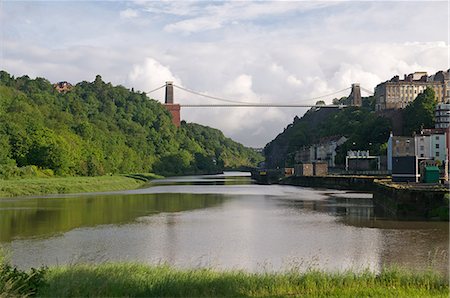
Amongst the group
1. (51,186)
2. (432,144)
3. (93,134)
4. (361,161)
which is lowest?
(51,186)

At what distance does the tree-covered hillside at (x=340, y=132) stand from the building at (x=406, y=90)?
3702 millimetres

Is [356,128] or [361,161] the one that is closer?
[361,161]

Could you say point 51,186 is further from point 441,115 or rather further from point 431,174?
point 441,115

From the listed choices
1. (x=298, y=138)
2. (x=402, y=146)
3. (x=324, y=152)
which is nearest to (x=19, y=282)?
(x=402, y=146)

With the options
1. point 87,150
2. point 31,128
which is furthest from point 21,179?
point 87,150

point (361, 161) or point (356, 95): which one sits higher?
point (356, 95)

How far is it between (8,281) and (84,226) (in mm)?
15034

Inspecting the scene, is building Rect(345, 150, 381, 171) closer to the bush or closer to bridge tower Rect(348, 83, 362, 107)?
bridge tower Rect(348, 83, 362, 107)

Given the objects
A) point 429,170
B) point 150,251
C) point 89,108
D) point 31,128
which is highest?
point 89,108

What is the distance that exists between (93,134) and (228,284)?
240 ft

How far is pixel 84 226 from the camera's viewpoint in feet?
76.8

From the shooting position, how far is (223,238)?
19.8 m

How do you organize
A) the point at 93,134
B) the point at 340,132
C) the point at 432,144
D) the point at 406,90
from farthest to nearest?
the point at 406,90, the point at 340,132, the point at 93,134, the point at 432,144

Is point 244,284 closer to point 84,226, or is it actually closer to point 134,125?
point 84,226
